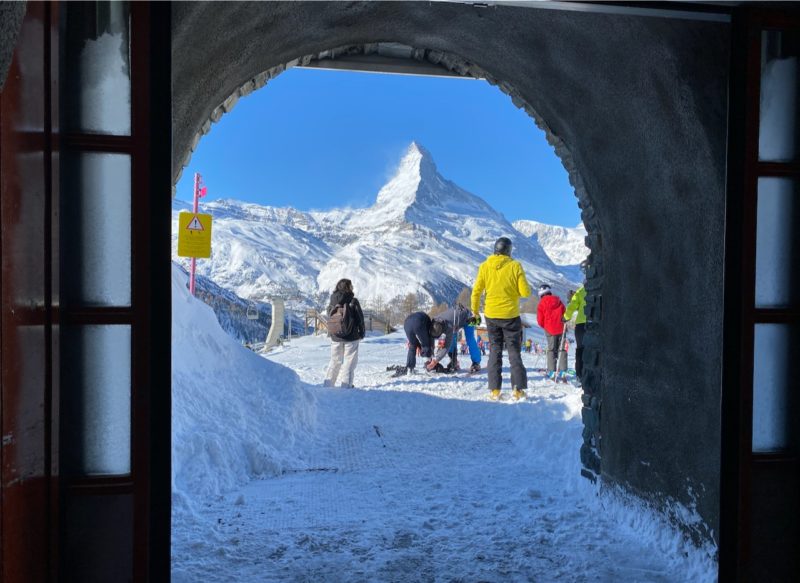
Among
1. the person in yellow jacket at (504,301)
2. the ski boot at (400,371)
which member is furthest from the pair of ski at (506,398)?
the ski boot at (400,371)

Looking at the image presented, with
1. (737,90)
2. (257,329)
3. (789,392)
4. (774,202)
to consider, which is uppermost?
(737,90)

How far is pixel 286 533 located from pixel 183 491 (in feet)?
2.91

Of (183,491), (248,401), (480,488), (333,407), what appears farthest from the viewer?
(333,407)

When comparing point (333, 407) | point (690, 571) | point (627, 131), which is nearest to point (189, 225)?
point (333, 407)

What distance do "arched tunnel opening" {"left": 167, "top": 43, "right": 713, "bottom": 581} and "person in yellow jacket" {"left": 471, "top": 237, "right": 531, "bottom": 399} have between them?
62 centimetres

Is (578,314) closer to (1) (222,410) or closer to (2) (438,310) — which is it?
(1) (222,410)

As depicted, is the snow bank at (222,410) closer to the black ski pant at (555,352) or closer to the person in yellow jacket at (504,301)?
the person in yellow jacket at (504,301)

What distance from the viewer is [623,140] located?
137 inches

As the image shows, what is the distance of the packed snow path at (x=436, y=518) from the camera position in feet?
9.96

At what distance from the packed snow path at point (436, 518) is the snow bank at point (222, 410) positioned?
0.68 ft

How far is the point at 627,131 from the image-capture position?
3418mm

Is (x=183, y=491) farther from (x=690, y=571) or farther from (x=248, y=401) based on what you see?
(x=690, y=571)

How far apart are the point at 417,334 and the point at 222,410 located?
215 inches

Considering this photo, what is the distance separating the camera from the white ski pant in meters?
8.54
